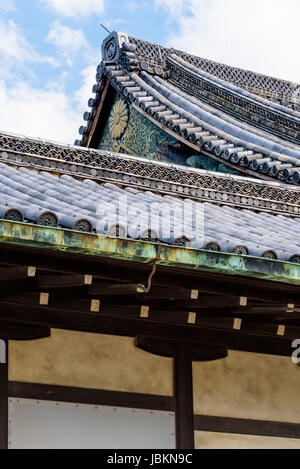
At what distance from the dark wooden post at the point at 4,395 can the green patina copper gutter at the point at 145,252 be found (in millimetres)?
1031

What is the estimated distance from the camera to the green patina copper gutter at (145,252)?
557 centimetres

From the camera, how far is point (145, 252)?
19.1 feet

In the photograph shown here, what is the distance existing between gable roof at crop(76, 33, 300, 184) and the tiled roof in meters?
3.91

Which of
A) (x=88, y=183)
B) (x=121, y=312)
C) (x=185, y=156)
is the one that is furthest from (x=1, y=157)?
(x=185, y=156)

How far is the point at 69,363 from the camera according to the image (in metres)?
6.55

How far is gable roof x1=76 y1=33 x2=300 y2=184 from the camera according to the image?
1339cm

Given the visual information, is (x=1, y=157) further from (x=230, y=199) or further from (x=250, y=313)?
(x=250, y=313)

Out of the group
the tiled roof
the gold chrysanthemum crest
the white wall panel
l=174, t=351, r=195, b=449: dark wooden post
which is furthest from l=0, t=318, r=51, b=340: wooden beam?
the gold chrysanthemum crest

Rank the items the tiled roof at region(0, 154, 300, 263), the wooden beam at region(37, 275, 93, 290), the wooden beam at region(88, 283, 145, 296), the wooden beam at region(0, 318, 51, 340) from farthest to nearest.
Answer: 1. the wooden beam at region(0, 318, 51, 340)
2. the wooden beam at region(88, 283, 145, 296)
3. the wooden beam at region(37, 275, 93, 290)
4. the tiled roof at region(0, 154, 300, 263)

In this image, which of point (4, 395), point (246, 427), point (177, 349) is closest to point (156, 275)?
point (177, 349)

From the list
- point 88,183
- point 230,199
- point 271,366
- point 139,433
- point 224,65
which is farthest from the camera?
point 224,65

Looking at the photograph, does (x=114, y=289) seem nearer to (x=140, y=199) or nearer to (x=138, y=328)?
(x=138, y=328)

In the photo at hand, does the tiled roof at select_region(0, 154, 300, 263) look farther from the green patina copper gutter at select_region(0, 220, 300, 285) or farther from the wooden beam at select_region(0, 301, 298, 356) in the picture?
the wooden beam at select_region(0, 301, 298, 356)
